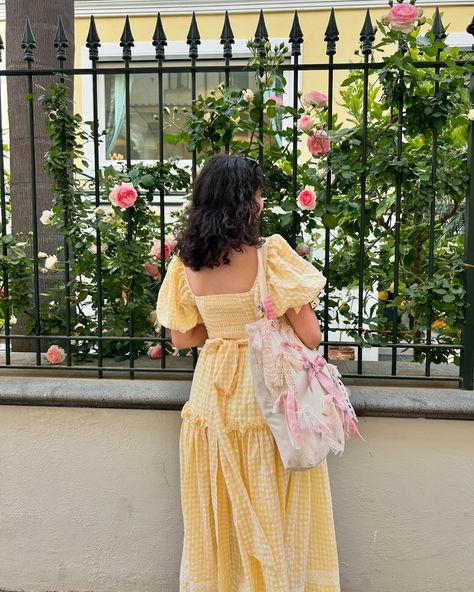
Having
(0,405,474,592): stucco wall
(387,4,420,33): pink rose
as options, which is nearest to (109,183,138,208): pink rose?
(0,405,474,592): stucco wall

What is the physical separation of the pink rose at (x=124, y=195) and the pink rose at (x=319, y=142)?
84cm

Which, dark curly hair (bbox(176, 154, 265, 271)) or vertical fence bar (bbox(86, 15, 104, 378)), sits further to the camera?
vertical fence bar (bbox(86, 15, 104, 378))

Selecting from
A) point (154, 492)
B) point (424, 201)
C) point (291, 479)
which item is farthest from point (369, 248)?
point (154, 492)

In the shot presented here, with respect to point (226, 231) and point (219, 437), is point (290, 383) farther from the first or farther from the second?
point (226, 231)

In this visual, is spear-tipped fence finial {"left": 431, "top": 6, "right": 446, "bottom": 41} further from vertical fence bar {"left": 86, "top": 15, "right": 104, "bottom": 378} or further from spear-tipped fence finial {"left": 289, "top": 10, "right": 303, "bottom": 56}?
vertical fence bar {"left": 86, "top": 15, "right": 104, "bottom": 378}

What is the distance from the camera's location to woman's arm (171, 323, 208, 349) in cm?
233

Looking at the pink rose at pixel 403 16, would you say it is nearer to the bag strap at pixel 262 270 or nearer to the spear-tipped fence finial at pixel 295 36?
the spear-tipped fence finial at pixel 295 36

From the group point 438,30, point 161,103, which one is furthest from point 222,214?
point 438,30

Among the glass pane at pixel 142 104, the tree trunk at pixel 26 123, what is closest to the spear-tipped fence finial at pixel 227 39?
the tree trunk at pixel 26 123

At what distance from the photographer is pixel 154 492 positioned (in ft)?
8.89

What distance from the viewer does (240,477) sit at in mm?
2109

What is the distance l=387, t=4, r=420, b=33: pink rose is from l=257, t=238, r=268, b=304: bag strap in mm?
1225

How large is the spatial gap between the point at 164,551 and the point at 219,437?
3.16 ft

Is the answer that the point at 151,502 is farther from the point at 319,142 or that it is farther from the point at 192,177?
the point at 319,142
